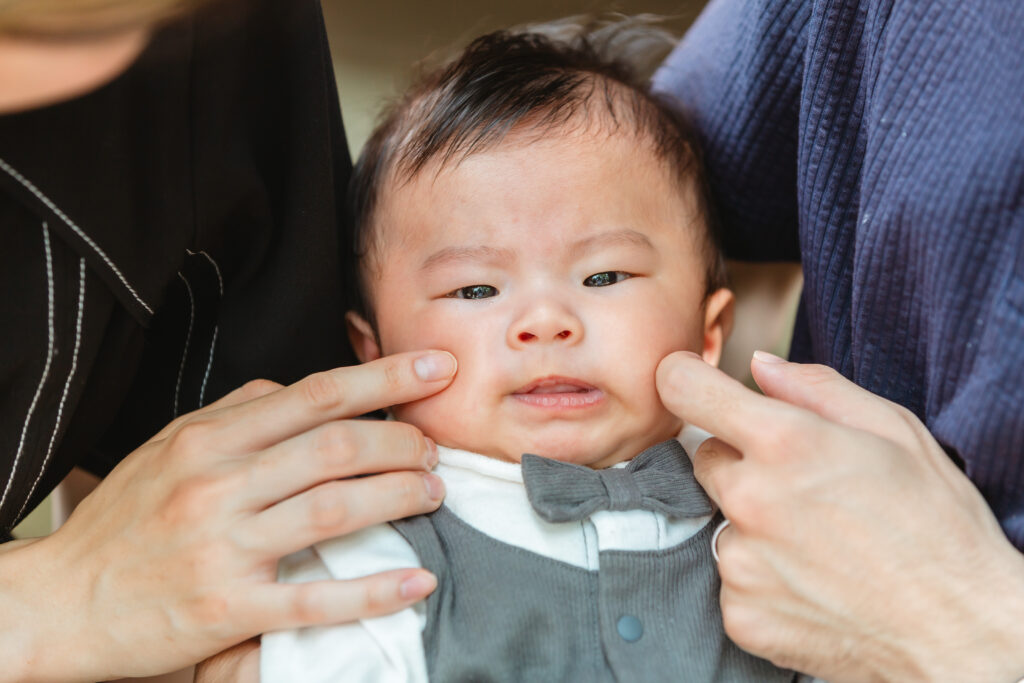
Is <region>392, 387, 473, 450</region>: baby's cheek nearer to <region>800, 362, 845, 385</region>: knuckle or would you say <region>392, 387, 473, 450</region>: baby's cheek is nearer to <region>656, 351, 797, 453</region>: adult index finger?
<region>656, 351, 797, 453</region>: adult index finger

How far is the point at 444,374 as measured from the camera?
34.0 inches

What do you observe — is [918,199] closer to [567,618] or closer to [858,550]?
[858,550]

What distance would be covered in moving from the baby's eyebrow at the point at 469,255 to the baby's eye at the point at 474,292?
0.03m

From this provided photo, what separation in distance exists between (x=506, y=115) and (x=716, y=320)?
372 millimetres

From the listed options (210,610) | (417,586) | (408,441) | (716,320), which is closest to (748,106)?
(716,320)

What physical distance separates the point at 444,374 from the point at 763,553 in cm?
35

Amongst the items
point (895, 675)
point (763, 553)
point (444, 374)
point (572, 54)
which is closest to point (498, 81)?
point (572, 54)

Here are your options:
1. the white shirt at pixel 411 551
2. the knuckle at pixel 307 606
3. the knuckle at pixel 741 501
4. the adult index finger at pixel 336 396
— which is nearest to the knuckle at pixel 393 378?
the adult index finger at pixel 336 396

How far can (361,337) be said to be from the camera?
1.11 m

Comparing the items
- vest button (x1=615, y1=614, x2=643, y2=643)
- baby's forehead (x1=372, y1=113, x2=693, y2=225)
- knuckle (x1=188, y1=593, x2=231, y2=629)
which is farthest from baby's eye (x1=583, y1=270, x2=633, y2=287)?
knuckle (x1=188, y1=593, x2=231, y2=629)

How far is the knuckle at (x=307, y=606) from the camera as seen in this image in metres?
0.70

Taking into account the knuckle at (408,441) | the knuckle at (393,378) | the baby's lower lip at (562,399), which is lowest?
the baby's lower lip at (562,399)

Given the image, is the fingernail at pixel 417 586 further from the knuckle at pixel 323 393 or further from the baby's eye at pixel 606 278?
the baby's eye at pixel 606 278

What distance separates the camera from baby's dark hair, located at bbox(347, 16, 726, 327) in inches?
38.1
